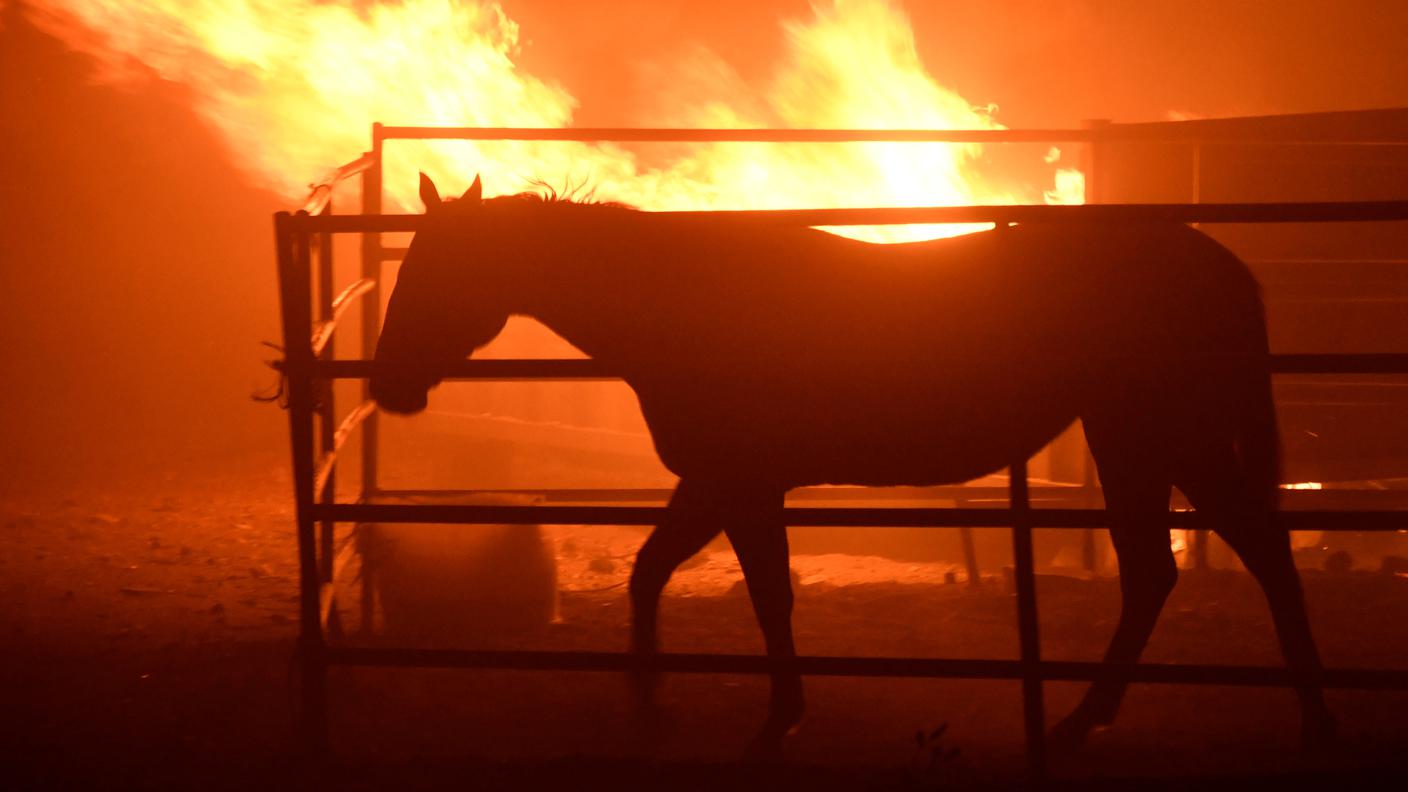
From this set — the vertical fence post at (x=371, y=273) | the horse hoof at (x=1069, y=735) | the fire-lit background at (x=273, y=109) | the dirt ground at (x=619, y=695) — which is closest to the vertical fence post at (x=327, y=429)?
the vertical fence post at (x=371, y=273)

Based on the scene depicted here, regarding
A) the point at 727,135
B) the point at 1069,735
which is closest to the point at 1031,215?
the point at 1069,735

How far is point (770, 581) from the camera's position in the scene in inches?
128

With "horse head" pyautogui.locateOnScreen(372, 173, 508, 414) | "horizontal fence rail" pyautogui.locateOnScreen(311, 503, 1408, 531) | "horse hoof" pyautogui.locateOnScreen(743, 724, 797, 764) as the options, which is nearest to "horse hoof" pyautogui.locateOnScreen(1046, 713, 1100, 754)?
"horizontal fence rail" pyautogui.locateOnScreen(311, 503, 1408, 531)

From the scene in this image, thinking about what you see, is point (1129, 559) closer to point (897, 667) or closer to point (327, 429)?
point (897, 667)

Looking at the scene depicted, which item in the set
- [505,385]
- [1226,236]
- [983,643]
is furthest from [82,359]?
[1226,236]

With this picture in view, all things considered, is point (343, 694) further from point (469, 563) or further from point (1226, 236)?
point (1226, 236)

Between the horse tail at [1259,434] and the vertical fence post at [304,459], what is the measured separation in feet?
9.52

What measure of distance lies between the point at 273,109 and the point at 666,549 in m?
7.54

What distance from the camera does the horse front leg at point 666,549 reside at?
330 cm

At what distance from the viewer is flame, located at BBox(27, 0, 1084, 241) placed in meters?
7.68

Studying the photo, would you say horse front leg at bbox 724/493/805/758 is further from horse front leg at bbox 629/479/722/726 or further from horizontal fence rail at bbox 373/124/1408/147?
horizontal fence rail at bbox 373/124/1408/147

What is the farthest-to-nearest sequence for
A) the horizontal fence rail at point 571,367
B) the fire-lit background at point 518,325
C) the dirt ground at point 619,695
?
the fire-lit background at point 518,325 < the dirt ground at point 619,695 < the horizontal fence rail at point 571,367

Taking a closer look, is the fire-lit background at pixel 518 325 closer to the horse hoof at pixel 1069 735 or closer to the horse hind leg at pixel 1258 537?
the horse hoof at pixel 1069 735

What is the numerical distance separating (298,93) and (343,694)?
681cm
